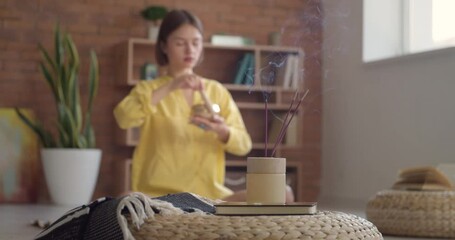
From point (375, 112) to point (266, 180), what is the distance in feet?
11.1

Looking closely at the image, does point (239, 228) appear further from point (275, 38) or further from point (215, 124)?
point (275, 38)

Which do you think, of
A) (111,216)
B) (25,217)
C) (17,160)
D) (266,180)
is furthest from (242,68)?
(111,216)

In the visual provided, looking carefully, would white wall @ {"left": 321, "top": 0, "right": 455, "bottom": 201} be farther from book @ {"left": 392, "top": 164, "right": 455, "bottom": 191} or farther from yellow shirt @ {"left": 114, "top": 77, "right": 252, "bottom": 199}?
book @ {"left": 392, "top": 164, "right": 455, "bottom": 191}

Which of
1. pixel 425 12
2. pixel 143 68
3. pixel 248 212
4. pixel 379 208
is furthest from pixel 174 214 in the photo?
pixel 143 68

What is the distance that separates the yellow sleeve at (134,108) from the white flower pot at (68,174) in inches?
62.2

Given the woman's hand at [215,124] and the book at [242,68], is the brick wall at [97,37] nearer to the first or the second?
the book at [242,68]

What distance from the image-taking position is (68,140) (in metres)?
4.68

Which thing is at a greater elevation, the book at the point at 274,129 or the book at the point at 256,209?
the book at the point at 274,129

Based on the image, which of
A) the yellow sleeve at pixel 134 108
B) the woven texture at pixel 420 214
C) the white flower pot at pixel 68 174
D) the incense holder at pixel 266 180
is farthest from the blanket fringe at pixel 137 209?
the white flower pot at pixel 68 174

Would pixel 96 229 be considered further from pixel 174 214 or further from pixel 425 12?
pixel 425 12

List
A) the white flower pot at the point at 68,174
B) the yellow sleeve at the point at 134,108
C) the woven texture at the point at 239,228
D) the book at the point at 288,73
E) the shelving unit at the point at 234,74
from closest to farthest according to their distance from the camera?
the woven texture at the point at 239,228
the yellow sleeve at the point at 134,108
the white flower pot at the point at 68,174
the shelving unit at the point at 234,74
the book at the point at 288,73

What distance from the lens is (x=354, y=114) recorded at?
16.0ft

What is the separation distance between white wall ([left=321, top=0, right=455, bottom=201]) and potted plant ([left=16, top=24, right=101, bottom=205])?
57.1 inches

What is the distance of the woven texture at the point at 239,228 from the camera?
3.87 feet
